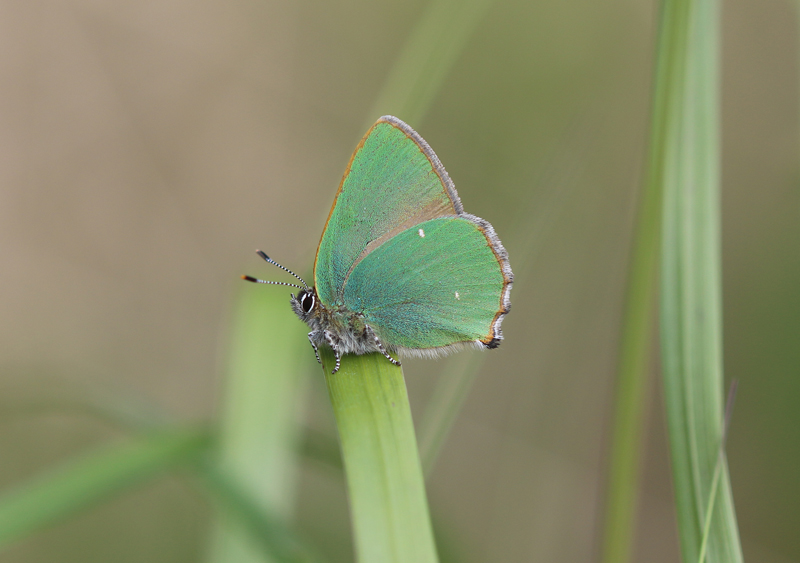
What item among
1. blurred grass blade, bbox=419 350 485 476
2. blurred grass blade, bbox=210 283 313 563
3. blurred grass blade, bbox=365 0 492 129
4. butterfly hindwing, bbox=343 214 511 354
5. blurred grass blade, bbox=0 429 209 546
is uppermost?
blurred grass blade, bbox=365 0 492 129

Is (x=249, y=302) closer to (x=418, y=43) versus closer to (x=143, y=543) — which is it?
(x=418, y=43)

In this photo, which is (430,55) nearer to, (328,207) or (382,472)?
(328,207)

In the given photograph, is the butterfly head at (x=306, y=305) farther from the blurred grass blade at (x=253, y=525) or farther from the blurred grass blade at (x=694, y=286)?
the blurred grass blade at (x=694, y=286)

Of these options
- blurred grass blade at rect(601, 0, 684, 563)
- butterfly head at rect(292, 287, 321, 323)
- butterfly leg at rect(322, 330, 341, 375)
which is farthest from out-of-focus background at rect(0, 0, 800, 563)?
blurred grass blade at rect(601, 0, 684, 563)

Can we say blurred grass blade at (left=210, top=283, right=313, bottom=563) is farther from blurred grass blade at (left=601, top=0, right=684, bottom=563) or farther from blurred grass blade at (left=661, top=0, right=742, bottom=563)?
blurred grass blade at (left=661, top=0, right=742, bottom=563)

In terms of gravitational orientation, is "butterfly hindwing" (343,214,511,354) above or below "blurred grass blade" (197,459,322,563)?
above

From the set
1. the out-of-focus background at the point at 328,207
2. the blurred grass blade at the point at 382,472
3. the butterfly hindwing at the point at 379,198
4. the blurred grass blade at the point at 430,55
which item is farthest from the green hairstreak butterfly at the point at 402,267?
the out-of-focus background at the point at 328,207

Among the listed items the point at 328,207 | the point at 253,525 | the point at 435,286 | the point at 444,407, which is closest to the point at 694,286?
the point at 444,407
